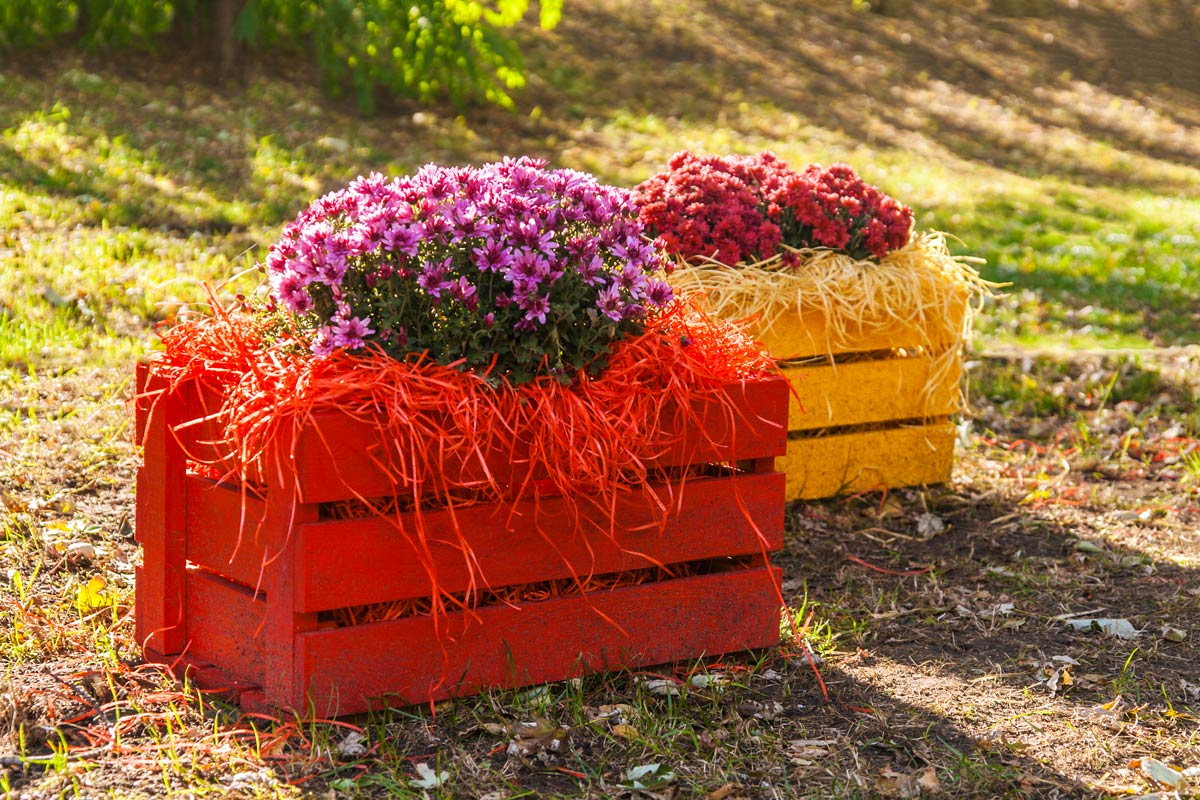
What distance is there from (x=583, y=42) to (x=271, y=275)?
36.6 feet

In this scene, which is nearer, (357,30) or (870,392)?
(870,392)

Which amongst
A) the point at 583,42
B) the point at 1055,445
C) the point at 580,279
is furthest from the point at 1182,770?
the point at 583,42

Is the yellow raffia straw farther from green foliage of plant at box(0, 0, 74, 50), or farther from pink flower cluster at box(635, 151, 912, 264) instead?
green foliage of plant at box(0, 0, 74, 50)

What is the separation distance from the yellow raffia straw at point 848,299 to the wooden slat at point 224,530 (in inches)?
69.7

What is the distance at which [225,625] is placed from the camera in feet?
9.83

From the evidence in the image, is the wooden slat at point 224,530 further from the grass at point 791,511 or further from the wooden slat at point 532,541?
the grass at point 791,511

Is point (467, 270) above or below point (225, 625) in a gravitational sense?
above

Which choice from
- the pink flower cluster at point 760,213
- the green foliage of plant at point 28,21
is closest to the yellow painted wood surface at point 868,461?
the pink flower cluster at point 760,213

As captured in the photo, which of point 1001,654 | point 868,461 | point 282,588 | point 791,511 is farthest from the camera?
point 868,461

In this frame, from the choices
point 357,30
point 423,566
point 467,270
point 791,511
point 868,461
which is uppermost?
point 467,270

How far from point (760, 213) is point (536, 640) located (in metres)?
1.99

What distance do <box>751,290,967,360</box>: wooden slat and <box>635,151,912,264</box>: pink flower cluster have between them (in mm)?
246

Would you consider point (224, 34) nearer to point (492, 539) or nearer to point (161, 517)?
point (161, 517)

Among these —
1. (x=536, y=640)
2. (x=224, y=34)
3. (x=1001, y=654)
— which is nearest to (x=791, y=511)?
(x=1001, y=654)
